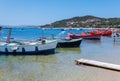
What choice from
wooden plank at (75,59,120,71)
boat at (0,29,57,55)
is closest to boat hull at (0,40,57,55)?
boat at (0,29,57,55)

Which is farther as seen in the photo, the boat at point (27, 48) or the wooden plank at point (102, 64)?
the boat at point (27, 48)

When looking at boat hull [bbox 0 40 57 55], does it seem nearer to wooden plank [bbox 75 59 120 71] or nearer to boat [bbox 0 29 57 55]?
boat [bbox 0 29 57 55]

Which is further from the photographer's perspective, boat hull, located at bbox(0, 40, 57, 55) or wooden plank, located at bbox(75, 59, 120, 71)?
boat hull, located at bbox(0, 40, 57, 55)

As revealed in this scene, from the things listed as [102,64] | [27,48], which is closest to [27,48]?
[27,48]

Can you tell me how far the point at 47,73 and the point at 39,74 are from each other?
48 cm

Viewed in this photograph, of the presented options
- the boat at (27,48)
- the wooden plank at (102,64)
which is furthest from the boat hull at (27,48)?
the wooden plank at (102,64)

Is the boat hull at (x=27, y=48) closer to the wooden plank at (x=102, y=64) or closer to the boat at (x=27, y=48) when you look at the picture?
the boat at (x=27, y=48)

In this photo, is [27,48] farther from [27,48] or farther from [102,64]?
[102,64]

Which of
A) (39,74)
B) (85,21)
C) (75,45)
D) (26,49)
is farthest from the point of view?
(85,21)

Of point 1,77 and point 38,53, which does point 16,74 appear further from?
point 38,53

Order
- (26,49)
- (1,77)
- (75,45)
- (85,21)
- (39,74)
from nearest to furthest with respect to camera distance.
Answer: (1,77), (39,74), (26,49), (75,45), (85,21)

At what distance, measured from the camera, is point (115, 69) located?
14898mm

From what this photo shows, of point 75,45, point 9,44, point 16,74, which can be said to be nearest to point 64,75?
point 16,74

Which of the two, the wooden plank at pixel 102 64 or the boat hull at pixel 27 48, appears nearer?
the wooden plank at pixel 102 64
